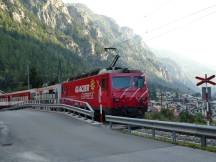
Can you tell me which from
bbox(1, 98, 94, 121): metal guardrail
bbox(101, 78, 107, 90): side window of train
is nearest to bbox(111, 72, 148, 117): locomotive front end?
bbox(101, 78, 107, 90): side window of train

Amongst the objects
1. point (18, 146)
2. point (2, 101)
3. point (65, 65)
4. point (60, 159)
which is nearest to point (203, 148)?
point (60, 159)

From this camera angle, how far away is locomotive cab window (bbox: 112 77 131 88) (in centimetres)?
2319

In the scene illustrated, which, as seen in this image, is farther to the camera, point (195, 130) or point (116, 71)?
point (116, 71)

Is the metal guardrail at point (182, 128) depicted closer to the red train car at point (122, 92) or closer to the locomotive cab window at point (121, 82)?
the red train car at point (122, 92)

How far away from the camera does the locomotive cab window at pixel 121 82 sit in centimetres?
2319

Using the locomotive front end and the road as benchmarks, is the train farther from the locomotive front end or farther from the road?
the road

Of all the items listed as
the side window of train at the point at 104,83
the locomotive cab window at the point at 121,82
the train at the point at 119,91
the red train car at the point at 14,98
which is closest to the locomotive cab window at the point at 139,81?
the train at the point at 119,91

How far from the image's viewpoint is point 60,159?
9820 millimetres

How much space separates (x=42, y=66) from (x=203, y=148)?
14822cm

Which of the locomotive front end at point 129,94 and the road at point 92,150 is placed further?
the locomotive front end at point 129,94

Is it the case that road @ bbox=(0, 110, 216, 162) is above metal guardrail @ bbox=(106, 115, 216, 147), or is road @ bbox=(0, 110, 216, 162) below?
below

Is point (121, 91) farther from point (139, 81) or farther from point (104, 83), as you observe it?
point (139, 81)

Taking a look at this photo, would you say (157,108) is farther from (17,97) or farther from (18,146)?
(17,97)

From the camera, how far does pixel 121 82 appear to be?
23438 millimetres
